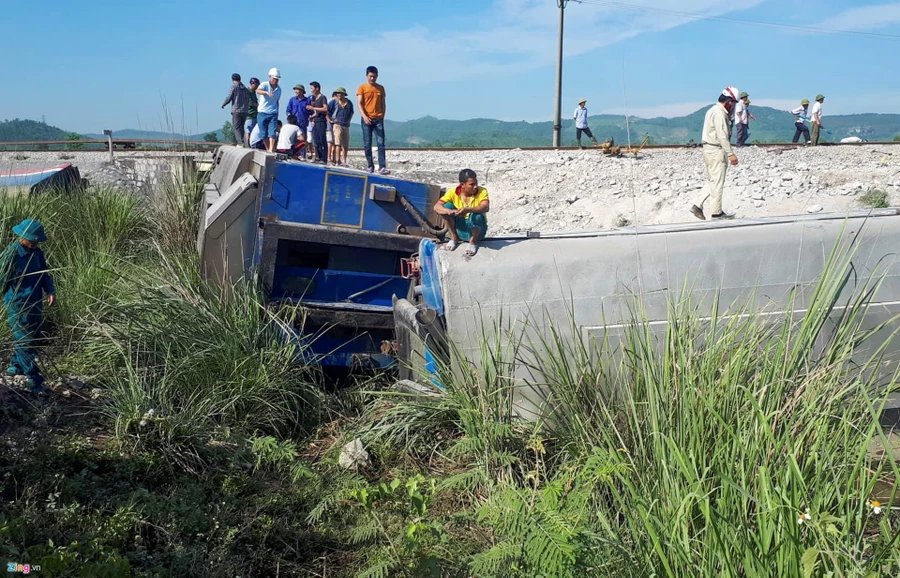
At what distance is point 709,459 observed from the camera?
293 centimetres

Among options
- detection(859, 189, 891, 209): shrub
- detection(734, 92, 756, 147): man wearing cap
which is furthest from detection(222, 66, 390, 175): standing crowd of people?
detection(734, 92, 756, 147): man wearing cap

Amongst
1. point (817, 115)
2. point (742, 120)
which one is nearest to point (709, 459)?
point (742, 120)

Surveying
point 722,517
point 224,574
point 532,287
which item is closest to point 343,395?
point 532,287

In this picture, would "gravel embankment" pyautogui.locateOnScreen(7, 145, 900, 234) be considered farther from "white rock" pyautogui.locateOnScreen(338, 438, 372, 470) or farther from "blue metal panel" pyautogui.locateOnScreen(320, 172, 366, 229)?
"white rock" pyautogui.locateOnScreen(338, 438, 372, 470)

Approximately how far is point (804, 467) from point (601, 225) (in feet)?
36.1

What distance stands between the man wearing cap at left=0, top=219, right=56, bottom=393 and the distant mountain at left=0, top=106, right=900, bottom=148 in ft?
15.0

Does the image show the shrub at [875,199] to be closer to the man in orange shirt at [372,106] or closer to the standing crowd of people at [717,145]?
the standing crowd of people at [717,145]

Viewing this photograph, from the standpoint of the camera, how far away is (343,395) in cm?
652

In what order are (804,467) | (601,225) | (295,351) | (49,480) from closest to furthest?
(804,467) < (49,480) < (295,351) < (601,225)

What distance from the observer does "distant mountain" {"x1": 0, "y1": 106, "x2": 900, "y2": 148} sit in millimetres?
20984

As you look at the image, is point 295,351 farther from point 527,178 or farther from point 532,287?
point 527,178

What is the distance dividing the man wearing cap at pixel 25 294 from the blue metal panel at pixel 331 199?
5.89 feet

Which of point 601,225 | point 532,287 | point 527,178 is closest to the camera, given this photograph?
point 532,287

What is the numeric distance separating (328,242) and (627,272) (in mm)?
2809
